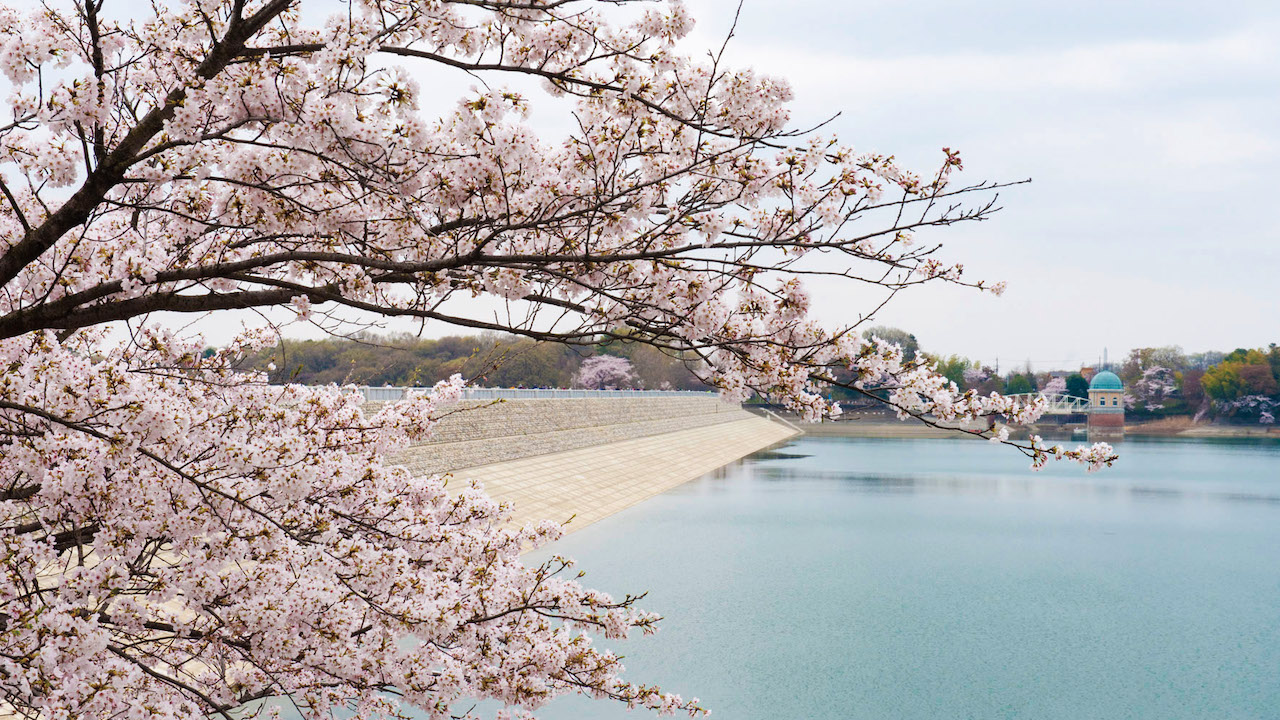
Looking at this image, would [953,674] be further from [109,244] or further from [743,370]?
[109,244]

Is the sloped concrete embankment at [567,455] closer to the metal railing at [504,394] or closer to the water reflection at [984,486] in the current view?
the metal railing at [504,394]

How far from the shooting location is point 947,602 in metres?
19.4

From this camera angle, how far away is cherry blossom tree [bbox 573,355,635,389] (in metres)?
101

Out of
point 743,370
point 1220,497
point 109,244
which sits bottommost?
point 1220,497

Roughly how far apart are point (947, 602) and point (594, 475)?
18595mm

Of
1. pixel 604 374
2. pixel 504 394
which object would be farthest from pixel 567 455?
pixel 604 374

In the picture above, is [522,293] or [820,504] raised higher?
[522,293]

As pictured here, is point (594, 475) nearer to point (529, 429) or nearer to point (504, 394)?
point (529, 429)

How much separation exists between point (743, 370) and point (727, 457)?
5669 cm

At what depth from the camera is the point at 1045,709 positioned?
13.0 m

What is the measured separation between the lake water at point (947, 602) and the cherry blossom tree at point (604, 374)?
202ft

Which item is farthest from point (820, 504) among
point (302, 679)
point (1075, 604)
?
point (302, 679)

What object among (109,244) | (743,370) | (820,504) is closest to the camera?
(743,370)

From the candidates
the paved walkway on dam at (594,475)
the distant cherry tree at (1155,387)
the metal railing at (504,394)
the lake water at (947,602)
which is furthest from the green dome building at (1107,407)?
the lake water at (947,602)
